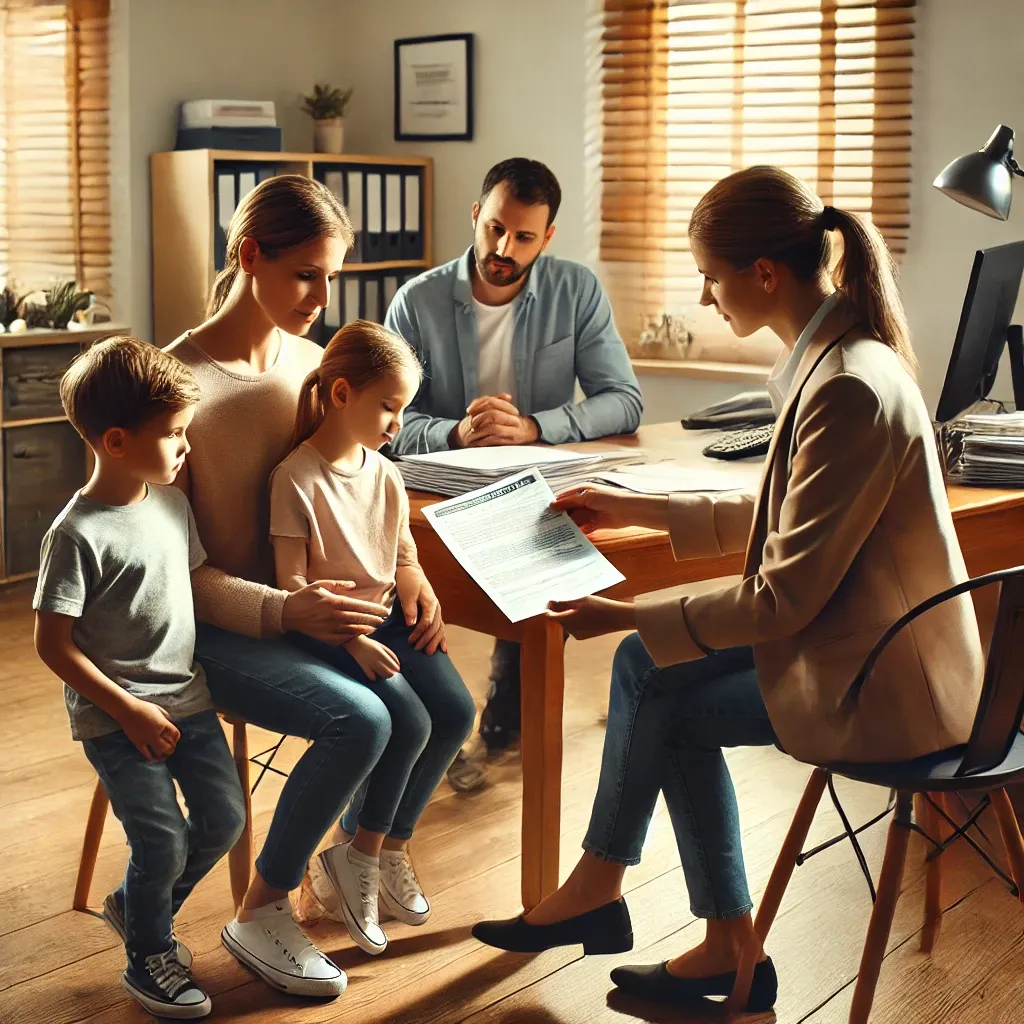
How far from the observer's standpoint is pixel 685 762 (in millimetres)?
1840

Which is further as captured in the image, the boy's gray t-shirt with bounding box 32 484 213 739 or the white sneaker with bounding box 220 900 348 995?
the white sneaker with bounding box 220 900 348 995

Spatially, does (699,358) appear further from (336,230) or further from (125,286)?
(336,230)

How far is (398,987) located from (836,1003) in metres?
0.63

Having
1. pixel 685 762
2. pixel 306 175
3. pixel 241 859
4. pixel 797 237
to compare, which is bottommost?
pixel 241 859

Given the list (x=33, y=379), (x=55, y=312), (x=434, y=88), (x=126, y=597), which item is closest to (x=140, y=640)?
(x=126, y=597)

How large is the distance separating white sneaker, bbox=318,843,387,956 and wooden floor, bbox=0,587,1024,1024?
34mm

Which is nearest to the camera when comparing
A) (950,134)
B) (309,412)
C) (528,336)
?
(309,412)

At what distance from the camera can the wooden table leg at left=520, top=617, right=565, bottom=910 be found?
204 centimetres

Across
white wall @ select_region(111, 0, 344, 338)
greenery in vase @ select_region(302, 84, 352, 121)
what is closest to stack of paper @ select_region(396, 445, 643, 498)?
white wall @ select_region(111, 0, 344, 338)

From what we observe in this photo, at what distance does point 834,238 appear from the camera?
1.69 metres

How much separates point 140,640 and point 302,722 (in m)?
0.25

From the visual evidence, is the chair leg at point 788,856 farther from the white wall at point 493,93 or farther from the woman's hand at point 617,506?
the white wall at point 493,93

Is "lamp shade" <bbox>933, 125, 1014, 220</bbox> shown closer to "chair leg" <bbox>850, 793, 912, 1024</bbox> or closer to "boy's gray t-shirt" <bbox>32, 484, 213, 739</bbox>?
"chair leg" <bbox>850, 793, 912, 1024</bbox>

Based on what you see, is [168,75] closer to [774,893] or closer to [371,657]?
[371,657]
